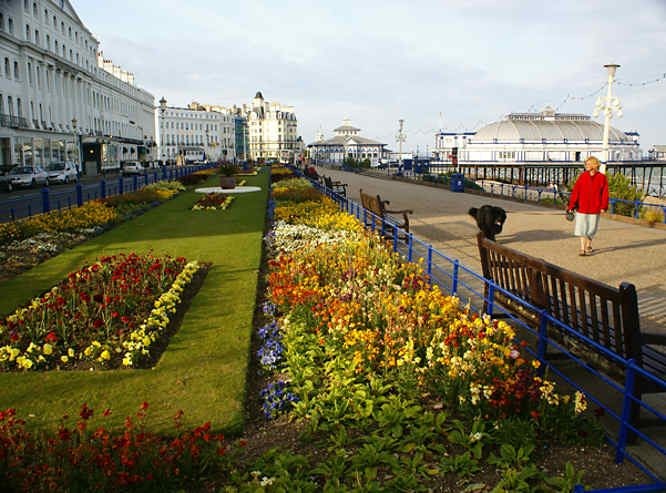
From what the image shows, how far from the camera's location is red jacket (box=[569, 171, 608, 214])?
9250 millimetres

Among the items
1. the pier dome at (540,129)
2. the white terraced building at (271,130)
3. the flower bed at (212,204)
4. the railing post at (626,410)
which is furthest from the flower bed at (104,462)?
the white terraced building at (271,130)

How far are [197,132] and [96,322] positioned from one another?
154739mm

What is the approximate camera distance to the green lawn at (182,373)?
436cm

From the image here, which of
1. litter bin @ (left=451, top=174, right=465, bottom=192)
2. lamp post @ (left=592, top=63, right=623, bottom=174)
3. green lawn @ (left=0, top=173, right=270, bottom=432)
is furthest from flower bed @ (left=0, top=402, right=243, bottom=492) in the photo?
litter bin @ (left=451, top=174, right=465, bottom=192)

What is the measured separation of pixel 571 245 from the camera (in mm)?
11180

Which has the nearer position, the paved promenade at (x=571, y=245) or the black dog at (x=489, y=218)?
the paved promenade at (x=571, y=245)

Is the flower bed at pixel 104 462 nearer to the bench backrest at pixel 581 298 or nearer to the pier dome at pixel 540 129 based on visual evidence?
the bench backrest at pixel 581 298

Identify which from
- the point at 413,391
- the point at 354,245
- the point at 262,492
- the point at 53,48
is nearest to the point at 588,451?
the point at 413,391

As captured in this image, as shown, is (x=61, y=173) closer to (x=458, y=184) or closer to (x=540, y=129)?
(x=458, y=184)

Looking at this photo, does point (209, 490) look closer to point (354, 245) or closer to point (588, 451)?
point (588, 451)

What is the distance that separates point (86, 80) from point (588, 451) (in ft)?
237

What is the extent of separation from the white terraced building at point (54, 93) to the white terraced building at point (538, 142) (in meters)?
47.9

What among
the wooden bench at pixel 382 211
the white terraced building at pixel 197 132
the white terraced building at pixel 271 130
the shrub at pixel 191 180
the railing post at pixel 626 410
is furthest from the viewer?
the white terraced building at pixel 271 130

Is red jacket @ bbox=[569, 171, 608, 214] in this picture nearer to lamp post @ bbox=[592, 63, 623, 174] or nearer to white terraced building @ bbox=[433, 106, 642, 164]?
lamp post @ bbox=[592, 63, 623, 174]
